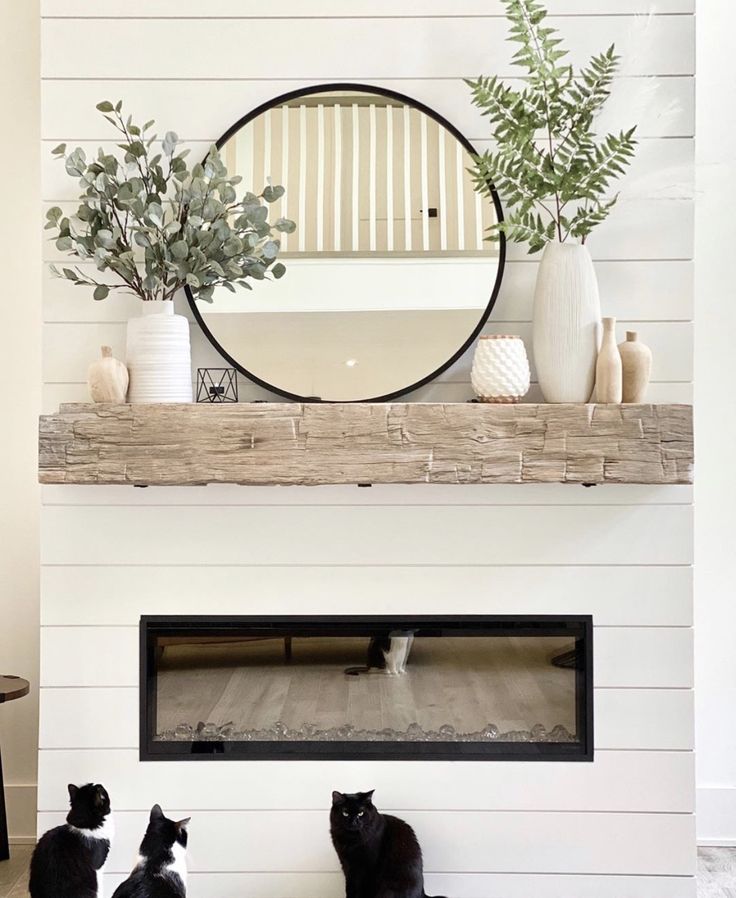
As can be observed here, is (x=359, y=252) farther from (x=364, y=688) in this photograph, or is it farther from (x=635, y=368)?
(x=364, y=688)

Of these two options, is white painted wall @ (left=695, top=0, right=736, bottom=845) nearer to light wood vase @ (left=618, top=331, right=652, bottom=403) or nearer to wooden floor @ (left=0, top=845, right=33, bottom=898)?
light wood vase @ (left=618, top=331, right=652, bottom=403)

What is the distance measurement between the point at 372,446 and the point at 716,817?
154 cm

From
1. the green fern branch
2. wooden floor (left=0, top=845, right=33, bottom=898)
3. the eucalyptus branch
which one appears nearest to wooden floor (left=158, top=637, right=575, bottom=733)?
wooden floor (left=0, top=845, right=33, bottom=898)

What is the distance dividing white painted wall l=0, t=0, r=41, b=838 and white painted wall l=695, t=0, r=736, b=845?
186 centimetres

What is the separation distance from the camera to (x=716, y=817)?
7.95 ft

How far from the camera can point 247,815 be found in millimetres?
2047

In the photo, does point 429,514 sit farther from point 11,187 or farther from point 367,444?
point 11,187

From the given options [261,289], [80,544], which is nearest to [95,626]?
[80,544]

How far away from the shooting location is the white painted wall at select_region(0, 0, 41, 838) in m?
2.40

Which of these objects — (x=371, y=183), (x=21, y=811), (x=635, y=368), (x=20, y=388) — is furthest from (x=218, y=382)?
(x=21, y=811)

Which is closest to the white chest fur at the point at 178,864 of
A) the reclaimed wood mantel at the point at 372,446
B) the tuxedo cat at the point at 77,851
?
the tuxedo cat at the point at 77,851

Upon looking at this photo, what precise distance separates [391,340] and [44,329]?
2.73 feet

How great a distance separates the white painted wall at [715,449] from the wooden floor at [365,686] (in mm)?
617

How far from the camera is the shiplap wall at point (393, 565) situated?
2.04 metres
